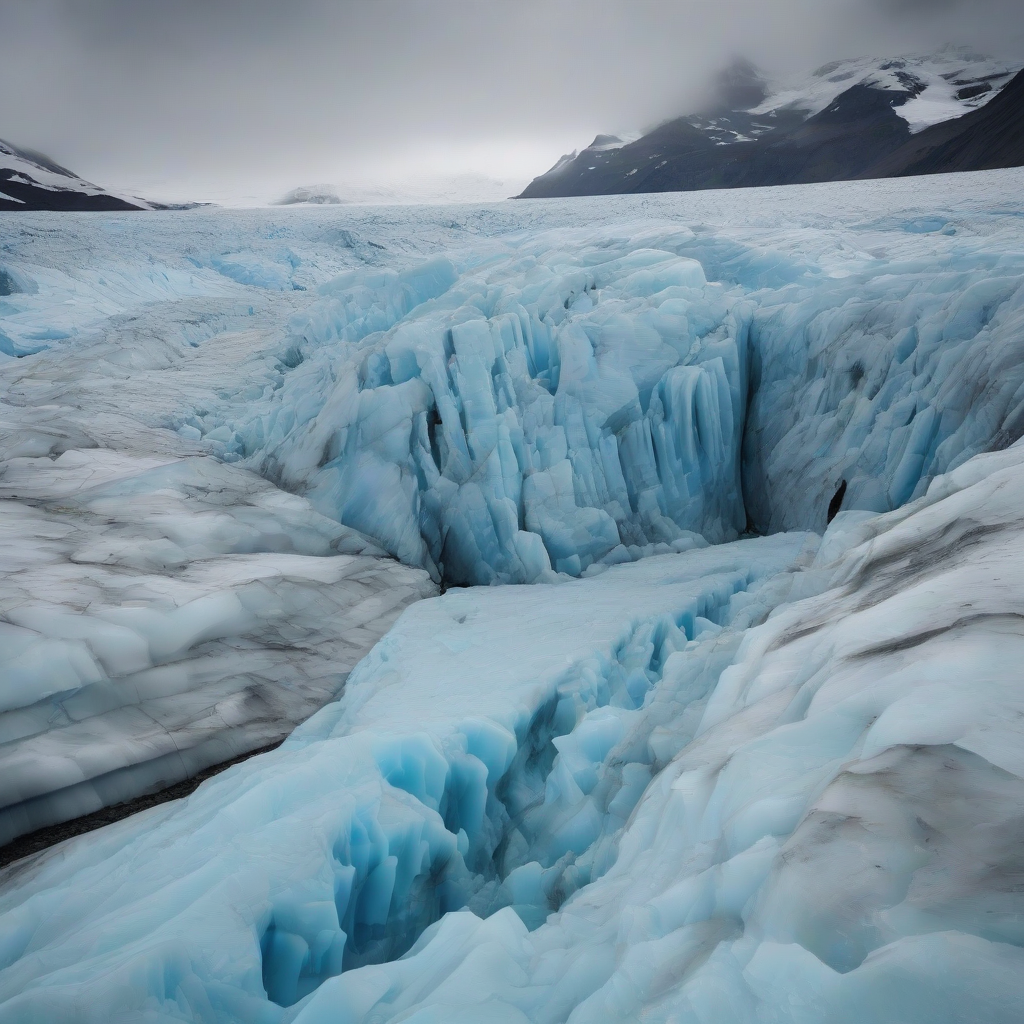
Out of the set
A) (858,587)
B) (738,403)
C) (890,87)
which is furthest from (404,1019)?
(890,87)

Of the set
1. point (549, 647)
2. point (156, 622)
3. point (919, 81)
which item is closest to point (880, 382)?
point (549, 647)

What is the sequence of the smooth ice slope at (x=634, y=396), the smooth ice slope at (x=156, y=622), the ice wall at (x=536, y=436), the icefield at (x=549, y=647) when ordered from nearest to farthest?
the icefield at (x=549, y=647) < the smooth ice slope at (x=156, y=622) < the smooth ice slope at (x=634, y=396) < the ice wall at (x=536, y=436)

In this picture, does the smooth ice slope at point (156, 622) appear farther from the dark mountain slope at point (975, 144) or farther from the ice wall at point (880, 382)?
the dark mountain slope at point (975, 144)

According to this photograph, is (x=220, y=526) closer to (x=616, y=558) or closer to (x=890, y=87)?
(x=616, y=558)

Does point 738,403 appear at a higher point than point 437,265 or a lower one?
lower

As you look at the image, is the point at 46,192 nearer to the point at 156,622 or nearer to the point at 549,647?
the point at 156,622

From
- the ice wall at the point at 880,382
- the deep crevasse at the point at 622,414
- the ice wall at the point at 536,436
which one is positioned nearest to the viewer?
the ice wall at the point at 880,382

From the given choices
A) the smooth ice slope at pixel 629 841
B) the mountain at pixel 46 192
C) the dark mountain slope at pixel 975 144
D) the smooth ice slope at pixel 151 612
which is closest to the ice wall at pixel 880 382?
the smooth ice slope at pixel 629 841
